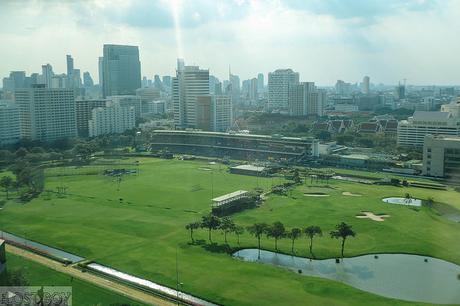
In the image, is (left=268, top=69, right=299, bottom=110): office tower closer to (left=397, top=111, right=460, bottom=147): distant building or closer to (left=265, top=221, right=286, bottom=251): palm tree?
(left=397, top=111, right=460, bottom=147): distant building

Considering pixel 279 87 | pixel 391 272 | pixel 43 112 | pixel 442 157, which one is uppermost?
pixel 279 87

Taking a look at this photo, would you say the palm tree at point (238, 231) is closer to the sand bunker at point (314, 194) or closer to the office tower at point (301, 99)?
the sand bunker at point (314, 194)

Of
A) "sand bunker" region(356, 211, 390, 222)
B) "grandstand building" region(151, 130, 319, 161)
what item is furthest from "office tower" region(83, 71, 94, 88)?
"sand bunker" region(356, 211, 390, 222)

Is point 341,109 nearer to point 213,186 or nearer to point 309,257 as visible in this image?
point 213,186

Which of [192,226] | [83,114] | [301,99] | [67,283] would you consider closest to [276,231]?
[192,226]


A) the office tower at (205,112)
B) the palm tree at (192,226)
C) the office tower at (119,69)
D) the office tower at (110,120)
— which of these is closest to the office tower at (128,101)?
the office tower at (110,120)

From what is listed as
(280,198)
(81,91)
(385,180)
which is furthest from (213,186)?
(81,91)

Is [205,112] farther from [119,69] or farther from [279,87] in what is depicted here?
[119,69]
